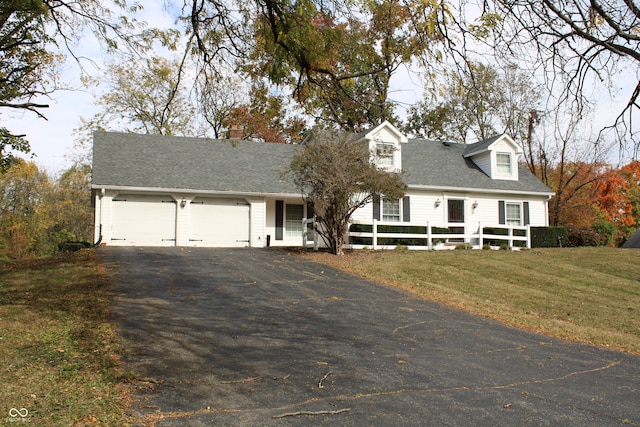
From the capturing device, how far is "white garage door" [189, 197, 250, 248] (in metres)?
21.5

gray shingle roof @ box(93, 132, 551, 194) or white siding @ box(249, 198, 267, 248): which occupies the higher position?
gray shingle roof @ box(93, 132, 551, 194)

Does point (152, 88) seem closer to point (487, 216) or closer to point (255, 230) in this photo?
point (255, 230)

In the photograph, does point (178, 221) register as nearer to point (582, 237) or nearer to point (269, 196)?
point (269, 196)

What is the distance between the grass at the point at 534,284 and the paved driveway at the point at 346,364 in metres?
1.35

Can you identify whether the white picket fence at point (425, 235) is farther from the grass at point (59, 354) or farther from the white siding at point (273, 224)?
the grass at point (59, 354)

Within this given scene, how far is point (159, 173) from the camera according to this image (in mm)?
21625

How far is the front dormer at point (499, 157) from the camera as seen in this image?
2580 centimetres

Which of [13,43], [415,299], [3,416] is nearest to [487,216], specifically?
[415,299]

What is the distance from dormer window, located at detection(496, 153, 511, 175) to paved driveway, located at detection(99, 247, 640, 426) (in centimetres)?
1646

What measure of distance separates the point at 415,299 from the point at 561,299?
14.8 feet

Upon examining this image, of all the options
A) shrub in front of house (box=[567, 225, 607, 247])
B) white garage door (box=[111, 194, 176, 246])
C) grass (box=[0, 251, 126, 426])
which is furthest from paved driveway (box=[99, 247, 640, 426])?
shrub in front of house (box=[567, 225, 607, 247])

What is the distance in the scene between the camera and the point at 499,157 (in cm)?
2619
